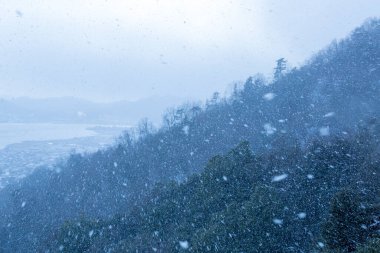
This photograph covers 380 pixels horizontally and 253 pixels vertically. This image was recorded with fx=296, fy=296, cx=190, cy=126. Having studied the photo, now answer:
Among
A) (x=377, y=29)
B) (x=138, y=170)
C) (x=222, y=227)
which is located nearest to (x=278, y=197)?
(x=222, y=227)

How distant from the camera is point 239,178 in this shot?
56.4 feet

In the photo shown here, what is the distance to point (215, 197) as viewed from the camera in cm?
1670

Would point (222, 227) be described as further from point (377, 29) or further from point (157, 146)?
point (377, 29)

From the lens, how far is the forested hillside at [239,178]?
43.6ft

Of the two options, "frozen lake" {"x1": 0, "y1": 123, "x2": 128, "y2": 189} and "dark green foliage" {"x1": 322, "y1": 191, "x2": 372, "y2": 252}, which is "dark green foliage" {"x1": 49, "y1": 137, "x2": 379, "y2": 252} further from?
"frozen lake" {"x1": 0, "y1": 123, "x2": 128, "y2": 189}

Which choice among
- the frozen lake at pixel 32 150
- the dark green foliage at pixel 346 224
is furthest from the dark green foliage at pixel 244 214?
the frozen lake at pixel 32 150

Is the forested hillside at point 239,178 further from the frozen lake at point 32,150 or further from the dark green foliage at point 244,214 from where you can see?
the frozen lake at point 32,150

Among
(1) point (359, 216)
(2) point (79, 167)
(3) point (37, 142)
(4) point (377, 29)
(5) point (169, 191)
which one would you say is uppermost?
(4) point (377, 29)

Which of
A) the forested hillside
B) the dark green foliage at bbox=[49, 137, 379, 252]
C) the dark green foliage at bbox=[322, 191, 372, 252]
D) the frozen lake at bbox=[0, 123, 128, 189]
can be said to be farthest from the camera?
the frozen lake at bbox=[0, 123, 128, 189]

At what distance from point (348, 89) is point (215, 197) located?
37.6 m

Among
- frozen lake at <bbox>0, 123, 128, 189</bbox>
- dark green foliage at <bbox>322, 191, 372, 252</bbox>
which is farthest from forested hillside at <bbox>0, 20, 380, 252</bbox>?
frozen lake at <bbox>0, 123, 128, 189</bbox>

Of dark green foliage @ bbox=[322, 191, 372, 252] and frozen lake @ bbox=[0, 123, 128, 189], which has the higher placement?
dark green foliage @ bbox=[322, 191, 372, 252]

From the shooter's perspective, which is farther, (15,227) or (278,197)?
(15,227)

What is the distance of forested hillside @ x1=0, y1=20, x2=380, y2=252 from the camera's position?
523 inches
